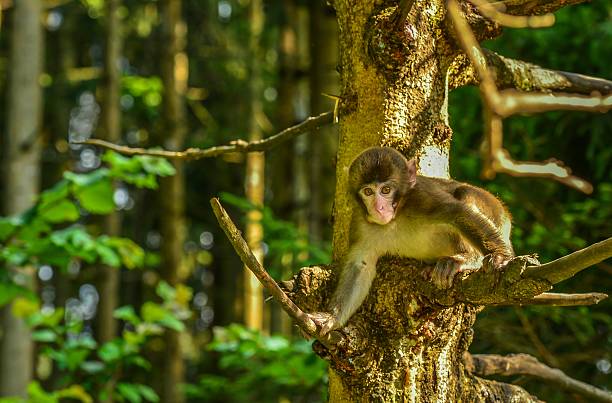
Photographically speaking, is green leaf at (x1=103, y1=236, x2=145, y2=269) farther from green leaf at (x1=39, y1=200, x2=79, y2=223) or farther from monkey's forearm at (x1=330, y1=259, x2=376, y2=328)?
monkey's forearm at (x1=330, y1=259, x2=376, y2=328)

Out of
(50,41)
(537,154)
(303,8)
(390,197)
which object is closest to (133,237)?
(50,41)

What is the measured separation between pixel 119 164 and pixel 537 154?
3.36 meters

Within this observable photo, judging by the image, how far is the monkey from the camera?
3.54 m

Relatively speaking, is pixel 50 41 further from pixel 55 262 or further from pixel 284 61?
pixel 55 262

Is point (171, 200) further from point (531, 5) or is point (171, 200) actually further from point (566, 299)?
point (566, 299)

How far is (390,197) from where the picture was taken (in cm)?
398

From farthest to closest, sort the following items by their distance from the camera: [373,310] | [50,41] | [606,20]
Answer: [50,41] → [606,20] → [373,310]

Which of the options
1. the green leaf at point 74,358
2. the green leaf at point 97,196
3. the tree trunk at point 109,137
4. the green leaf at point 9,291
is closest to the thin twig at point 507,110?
the green leaf at point 97,196

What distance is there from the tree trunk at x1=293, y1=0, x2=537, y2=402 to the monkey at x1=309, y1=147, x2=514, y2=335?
5 centimetres

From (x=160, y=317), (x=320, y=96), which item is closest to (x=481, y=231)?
(x=160, y=317)

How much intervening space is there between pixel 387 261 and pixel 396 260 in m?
0.04

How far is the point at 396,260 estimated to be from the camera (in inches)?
141

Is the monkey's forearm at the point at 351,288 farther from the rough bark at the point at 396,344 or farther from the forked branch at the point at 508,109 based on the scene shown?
the forked branch at the point at 508,109

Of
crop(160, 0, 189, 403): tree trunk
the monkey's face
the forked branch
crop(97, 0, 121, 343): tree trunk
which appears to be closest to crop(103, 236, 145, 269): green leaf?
the monkey's face
